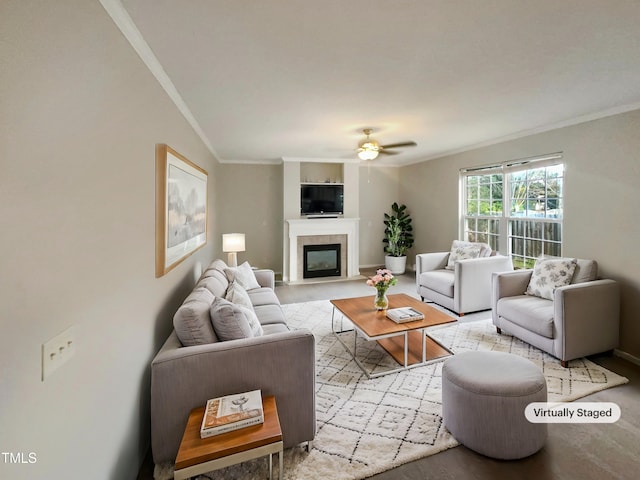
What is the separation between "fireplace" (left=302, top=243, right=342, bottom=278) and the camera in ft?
20.2

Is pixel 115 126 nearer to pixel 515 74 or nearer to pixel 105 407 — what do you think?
pixel 105 407

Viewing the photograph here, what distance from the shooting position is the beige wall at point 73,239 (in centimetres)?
82

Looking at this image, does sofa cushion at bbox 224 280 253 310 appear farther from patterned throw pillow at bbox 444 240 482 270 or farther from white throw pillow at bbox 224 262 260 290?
patterned throw pillow at bbox 444 240 482 270

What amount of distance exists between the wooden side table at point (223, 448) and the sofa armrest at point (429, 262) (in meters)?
3.75

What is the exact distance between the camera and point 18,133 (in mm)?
829

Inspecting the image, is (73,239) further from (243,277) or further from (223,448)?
(243,277)

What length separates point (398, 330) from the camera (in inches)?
101

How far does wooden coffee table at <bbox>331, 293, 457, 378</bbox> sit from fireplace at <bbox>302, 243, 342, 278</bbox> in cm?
282

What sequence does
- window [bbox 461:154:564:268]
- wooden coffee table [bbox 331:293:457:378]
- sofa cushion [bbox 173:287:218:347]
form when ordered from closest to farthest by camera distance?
sofa cushion [bbox 173:287:218:347], wooden coffee table [bbox 331:293:457:378], window [bbox 461:154:564:268]

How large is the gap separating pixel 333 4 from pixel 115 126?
1.23m

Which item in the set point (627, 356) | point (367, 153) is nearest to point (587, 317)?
point (627, 356)

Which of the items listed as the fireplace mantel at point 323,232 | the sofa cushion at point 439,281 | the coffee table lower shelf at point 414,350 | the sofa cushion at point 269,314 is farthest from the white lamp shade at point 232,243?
the sofa cushion at point 439,281

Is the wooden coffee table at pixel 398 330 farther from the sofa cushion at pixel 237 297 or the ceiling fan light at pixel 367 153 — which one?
the ceiling fan light at pixel 367 153

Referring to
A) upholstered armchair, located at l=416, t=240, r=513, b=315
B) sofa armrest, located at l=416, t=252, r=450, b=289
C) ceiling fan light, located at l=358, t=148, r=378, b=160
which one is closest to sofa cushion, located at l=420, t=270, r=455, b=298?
upholstered armchair, located at l=416, t=240, r=513, b=315
